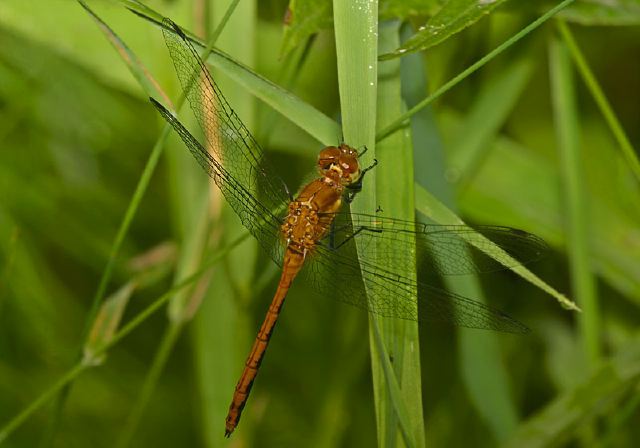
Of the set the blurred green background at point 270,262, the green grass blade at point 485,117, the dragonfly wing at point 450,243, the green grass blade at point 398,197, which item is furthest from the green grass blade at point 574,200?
the green grass blade at point 398,197

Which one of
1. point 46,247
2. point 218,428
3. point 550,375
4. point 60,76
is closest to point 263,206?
point 218,428

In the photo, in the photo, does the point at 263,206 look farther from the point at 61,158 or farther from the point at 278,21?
the point at 61,158

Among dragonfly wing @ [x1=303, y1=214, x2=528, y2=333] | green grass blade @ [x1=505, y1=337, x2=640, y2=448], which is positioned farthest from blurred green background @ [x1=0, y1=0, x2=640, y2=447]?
dragonfly wing @ [x1=303, y1=214, x2=528, y2=333]

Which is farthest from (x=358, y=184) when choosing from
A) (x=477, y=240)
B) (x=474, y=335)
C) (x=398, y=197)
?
(x=474, y=335)

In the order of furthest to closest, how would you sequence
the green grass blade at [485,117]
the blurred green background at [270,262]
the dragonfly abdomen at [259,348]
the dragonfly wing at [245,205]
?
the green grass blade at [485,117], the blurred green background at [270,262], the dragonfly abdomen at [259,348], the dragonfly wing at [245,205]

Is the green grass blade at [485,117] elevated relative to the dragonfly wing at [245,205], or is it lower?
elevated

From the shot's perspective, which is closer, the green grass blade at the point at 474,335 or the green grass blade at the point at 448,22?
the green grass blade at the point at 448,22

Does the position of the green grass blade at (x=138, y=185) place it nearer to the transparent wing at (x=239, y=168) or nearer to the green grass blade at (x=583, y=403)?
the transparent wing at (x=239, y=168)

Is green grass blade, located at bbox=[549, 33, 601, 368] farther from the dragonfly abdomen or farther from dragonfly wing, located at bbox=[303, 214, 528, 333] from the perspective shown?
the dragonfly abdomen
